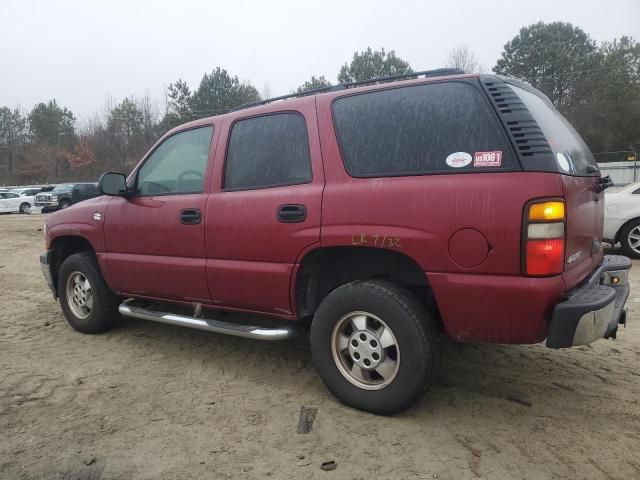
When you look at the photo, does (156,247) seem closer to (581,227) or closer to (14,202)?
(581,227)

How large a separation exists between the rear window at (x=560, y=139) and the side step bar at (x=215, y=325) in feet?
6.37

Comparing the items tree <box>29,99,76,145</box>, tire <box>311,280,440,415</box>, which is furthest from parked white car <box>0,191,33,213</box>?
tree <box>29,99,76,145</box>

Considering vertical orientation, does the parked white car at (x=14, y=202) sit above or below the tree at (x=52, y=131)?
below

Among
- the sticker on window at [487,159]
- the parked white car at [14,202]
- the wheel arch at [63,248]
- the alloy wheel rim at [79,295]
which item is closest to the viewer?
the sticker on window at [487,159]

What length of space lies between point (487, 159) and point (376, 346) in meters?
1.22

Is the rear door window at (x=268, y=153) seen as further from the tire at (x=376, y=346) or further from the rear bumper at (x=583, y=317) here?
the rear bumper at (x=583, y=317)

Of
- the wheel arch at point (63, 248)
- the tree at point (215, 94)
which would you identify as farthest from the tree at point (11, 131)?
the wheel arch at point (63, 248)

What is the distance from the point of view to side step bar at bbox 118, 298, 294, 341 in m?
3.37

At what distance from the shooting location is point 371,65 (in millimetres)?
43844

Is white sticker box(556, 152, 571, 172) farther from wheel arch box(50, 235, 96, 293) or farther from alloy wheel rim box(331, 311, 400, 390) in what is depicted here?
wheel arch box(50, 235, 96, 293)

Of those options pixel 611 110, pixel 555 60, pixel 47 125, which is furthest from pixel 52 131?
pixel 611 110

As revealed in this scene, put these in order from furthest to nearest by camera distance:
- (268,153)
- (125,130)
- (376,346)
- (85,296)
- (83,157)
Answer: (83,157) → (125,130) → (85,296) → (268,153) → (376,346)

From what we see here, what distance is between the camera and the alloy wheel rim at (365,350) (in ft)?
9.71

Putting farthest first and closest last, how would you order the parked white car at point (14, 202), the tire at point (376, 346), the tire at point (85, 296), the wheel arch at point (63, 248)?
the parked white car at point (14, 202) < the wheel arch at point (63, 248) < the tire at point (85, 296) < the tire at point (376, 346)
